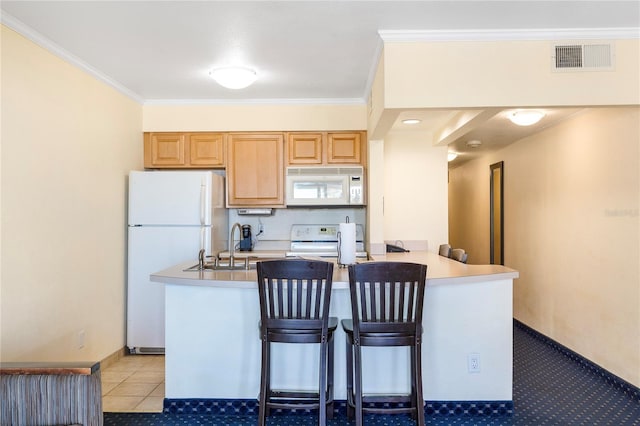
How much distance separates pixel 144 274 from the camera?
12.2 ft

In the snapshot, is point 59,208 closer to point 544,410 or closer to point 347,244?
point 347,244

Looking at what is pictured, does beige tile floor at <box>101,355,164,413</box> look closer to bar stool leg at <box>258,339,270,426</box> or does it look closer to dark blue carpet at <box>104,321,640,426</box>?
dark blue carpet at <box>104,321,640,426</box>

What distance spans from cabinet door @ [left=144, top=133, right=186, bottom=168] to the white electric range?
1.41 meters

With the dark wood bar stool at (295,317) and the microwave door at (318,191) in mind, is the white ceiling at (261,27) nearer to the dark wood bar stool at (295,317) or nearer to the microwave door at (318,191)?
the microwave door at (318,191)

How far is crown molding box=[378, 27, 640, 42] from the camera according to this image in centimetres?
250

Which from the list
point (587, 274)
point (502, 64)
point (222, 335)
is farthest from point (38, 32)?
point (587, 274)

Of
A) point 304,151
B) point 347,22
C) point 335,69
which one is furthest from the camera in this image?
point 304,151

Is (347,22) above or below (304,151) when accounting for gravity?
above

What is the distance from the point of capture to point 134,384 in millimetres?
Result: 3102

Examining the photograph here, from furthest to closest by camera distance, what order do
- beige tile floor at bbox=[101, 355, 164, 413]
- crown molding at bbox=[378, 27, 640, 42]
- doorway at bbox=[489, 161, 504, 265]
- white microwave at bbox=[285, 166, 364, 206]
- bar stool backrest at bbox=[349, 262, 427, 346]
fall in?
1. doorway at bbox=[489, 161, 504, 265]
2. white microwave at bbox=[285, 166, 364, 206]
3. beige tile floor at bbox=[101, 355, 164, 413]
4. crown molding at bbox=[378, 27, 640, 42]
5. bar stool backrest at bbox=[349, 262, 427, 346]

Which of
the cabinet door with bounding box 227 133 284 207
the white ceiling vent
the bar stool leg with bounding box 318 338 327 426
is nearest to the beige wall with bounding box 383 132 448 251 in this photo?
the cabinet door with bounding box 227 133 284 207

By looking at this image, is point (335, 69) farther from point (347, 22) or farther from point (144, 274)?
point (144, 274)

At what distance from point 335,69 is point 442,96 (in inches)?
40.4

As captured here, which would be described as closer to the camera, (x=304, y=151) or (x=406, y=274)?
(x=406, y=274)
